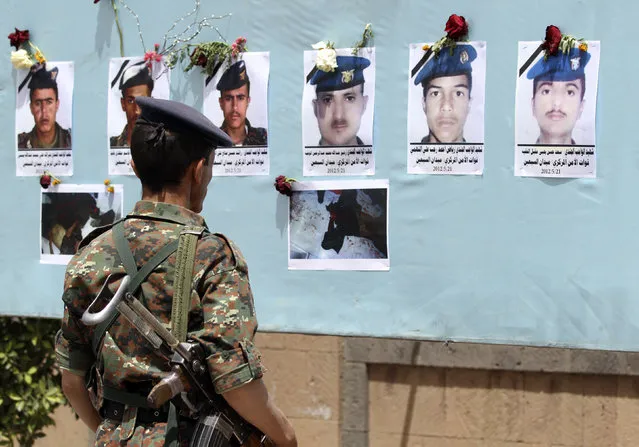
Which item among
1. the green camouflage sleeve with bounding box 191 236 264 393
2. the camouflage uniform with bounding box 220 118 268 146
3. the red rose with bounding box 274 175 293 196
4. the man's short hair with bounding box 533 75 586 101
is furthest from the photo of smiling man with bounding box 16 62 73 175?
the man's short hair with bounding box 533 75 586 101

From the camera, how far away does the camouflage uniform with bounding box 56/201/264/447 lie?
1.94 m

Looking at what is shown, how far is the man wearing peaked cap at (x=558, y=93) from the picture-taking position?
276 cm

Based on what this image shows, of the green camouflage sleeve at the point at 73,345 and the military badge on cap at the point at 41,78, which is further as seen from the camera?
the military badge on cap at the point at 41,78

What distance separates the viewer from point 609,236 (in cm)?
276

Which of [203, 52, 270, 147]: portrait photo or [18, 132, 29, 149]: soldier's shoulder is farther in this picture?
[18, 132, 29, 149]: soldier's shoulder

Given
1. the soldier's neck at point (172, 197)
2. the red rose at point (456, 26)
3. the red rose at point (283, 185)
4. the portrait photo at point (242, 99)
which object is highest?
the red rose at point (456, 26)

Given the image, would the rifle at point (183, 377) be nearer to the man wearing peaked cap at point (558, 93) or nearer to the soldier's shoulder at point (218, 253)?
the soldier's shoulder at point (218, 253)

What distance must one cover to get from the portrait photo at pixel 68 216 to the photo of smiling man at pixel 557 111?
1619mm

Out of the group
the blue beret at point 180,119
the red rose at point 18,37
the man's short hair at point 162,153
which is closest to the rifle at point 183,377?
the man's short hair at point 162,153

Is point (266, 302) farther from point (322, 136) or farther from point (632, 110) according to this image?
point (632, 110)

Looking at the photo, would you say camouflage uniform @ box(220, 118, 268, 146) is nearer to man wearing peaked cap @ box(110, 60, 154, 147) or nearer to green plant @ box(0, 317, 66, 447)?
man wearing peaked cap @ box(110, 60, 154, 147)

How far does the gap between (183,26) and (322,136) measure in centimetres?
70

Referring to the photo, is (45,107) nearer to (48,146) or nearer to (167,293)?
(48,146)

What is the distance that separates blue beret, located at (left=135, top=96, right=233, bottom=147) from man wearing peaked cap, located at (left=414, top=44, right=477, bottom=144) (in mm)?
1048
